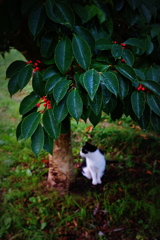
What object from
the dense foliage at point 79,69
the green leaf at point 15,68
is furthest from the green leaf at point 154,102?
the green leaf at point 15,68

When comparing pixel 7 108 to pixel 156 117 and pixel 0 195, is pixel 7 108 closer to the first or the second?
pixel 0 195

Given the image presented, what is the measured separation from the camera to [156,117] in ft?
3.00

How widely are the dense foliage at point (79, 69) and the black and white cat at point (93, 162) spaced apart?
1162 millimetres

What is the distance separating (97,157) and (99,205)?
18.1 inches

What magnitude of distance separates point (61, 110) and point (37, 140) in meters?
0.17

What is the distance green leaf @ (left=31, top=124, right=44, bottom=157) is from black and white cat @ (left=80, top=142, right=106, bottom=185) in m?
1.29

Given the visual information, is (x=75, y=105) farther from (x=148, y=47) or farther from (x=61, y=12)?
(x=148, y=47)

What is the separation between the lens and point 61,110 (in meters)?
0.83

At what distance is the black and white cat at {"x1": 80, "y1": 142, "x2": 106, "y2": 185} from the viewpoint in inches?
84.8

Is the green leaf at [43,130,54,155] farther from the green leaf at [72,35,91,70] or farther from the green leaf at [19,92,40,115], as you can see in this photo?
the green leaf at [72,35,91,70]

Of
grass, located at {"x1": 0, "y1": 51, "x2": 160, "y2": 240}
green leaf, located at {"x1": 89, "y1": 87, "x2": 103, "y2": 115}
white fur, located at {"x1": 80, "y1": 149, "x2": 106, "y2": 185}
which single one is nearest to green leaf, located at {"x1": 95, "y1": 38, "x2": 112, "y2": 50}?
green leaf, located at {"x1": 89, "y1": 87, "x2": 103, "y2": 115}

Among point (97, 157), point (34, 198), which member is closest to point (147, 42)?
point (97, 157)

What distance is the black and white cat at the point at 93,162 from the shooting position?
7.07 feet

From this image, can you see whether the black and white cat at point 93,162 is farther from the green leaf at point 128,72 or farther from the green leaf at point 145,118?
the green leaf at point 128,72
